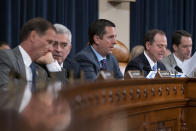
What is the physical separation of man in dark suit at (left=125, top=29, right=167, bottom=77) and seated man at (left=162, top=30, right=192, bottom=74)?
0.46 meters

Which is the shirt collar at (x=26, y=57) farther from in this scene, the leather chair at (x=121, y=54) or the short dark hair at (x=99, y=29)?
the leather chair at (x=121, y=54)

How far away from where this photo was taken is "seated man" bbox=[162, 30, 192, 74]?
5.41 meters

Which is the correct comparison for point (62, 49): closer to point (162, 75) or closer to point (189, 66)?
point (162, 75)

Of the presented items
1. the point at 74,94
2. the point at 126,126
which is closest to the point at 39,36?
the point at 126,126

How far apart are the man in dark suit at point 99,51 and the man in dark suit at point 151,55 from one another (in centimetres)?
26

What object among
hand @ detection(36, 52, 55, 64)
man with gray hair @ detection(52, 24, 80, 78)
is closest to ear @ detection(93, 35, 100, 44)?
man with gray hair @ detection(52, 24, 80, 78)

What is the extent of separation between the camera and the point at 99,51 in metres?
4.30

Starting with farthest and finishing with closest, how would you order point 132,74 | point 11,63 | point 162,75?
point 162,75 < point 132,74 < point 11,63

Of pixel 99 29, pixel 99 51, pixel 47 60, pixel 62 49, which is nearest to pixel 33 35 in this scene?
pixel 47 60

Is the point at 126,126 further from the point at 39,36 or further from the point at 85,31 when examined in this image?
the point at 85,31

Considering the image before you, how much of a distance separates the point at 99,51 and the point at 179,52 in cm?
157

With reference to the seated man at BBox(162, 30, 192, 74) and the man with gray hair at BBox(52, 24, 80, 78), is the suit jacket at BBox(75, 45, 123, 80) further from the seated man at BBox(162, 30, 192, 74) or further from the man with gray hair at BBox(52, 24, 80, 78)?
the seated man at BBox(162, 30, 192, 74)

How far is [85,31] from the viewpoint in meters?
6.88

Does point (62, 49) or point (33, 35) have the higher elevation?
point (33, 35)
